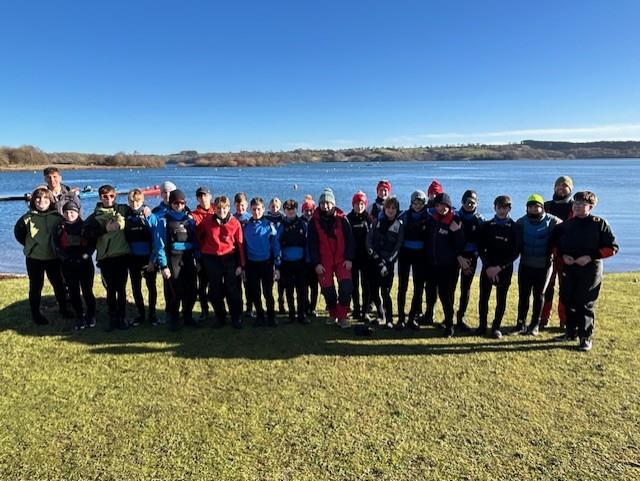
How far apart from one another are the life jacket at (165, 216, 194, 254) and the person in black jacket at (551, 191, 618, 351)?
16.5 ft

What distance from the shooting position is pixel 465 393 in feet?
14.8

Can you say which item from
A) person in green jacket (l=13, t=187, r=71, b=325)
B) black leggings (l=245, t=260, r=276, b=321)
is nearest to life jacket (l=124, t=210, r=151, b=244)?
person in green jacket (l=13, t=187, r=71, b=325)

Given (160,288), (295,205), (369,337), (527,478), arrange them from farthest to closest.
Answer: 1. (160,288)
2. (295,205)
3. (369,337)
4. (527,478)

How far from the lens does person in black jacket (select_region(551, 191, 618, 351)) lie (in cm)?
539

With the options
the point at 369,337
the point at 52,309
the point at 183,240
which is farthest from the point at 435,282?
the point at 52,309

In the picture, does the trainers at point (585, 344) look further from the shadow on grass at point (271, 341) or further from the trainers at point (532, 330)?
the trainers at point (532, 330)

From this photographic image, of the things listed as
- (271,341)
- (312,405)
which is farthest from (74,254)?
(312,405)

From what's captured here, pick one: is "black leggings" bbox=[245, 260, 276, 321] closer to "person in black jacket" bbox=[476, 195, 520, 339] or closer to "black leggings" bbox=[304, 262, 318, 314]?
"black leggings" bbox=[304, 262, 318, 314]

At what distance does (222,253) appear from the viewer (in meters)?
6.12

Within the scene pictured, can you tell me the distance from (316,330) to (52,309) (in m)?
4.43

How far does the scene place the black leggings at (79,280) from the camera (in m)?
6.15

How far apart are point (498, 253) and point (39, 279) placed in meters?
6.63

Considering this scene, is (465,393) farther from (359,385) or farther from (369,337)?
(369,337)

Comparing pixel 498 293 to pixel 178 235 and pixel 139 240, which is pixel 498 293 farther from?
→ pixel 139 240
